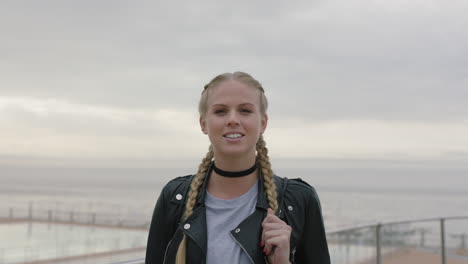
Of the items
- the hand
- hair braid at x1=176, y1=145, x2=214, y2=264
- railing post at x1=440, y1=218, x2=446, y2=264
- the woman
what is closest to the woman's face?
the woman

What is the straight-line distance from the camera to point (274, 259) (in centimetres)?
142

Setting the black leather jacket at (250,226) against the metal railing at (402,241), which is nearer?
the black leather jacket at (250,226)

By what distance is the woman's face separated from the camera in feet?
4.95

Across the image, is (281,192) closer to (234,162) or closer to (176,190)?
(234,162)

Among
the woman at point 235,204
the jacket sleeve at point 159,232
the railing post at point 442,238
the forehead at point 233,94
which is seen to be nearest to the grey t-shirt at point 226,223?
the woman at point 235,204

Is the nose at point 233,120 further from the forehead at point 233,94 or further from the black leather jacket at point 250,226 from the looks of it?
the black leather jacket at point 250,226

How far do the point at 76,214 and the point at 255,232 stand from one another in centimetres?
4375

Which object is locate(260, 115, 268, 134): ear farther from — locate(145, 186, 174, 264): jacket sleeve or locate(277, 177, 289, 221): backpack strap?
locate(145, 186, 174, 264): jacket sleeve

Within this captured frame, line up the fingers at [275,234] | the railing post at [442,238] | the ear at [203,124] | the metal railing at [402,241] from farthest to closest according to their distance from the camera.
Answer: the railing post at [442,238], the metal railing at [402,241], the ear at [203,124], the fingers at [275,234]

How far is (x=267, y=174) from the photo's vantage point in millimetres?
1600

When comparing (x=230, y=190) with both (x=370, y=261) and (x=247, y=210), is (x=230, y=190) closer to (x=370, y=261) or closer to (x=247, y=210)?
(x=247, y=210)

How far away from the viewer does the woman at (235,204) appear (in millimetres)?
1477

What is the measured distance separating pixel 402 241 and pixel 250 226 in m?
4.01

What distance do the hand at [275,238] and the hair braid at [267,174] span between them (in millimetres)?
76
